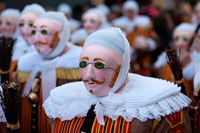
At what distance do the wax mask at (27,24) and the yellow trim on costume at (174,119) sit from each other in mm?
2499

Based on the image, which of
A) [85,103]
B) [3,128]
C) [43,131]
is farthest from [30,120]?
[85,103]

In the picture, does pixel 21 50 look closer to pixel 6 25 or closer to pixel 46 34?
pixel 6 25

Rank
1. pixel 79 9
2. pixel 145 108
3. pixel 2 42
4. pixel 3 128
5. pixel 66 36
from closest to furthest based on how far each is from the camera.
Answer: pixel 145 108
pixel 3 128
pixel 2 42
pixel 66 36
pixel 79 9

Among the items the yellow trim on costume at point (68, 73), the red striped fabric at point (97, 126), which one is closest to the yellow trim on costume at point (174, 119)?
the red striped fabric at point (97, 126)

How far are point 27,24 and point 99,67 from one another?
88.3 inches

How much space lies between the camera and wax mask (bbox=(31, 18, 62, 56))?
338cm

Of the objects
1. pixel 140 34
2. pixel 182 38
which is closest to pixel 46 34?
pixel 182 38

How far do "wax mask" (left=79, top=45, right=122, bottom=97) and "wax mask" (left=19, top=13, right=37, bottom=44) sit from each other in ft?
6.79

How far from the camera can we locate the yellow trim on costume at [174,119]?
2277 mm

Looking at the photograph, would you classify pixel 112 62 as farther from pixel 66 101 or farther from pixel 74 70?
pixel 74 70

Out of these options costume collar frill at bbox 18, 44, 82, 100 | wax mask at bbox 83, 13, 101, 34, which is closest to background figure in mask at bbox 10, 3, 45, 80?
costume collar frill at bbox 18, 44, 82, 100

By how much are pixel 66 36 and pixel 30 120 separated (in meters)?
0.93

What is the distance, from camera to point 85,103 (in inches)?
96.3

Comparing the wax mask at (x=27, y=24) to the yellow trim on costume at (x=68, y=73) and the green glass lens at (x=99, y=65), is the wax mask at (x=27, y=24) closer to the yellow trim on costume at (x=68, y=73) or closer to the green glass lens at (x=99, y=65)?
the yellow trim on costume at (x=68, y=73)
